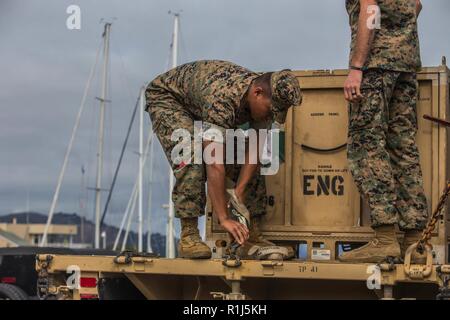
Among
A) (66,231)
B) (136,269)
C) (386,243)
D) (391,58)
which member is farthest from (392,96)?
(66,231)

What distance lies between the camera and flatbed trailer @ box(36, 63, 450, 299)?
5898mm

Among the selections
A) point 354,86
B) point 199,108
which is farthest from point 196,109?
point 354,86

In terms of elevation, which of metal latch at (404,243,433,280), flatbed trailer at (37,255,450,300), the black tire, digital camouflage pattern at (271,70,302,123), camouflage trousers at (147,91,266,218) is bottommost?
the black tire

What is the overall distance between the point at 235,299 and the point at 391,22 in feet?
6.70

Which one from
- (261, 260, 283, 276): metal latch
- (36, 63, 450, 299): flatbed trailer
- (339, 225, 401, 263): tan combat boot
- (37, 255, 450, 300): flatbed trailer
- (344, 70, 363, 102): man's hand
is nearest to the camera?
(37, 255, 450, 300): flatbed trailer

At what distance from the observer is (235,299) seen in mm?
5695

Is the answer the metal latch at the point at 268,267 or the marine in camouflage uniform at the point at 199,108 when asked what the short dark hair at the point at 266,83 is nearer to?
the marine in camouflage uniform at the point at 199,108

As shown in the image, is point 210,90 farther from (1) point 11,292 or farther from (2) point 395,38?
(1) point 11,292

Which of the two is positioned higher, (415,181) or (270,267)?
(415,181)

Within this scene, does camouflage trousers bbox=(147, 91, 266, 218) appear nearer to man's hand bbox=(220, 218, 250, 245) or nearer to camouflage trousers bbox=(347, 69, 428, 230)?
man's hand bbox=(220, 218, 250, 245)

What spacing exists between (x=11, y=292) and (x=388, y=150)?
6666mm

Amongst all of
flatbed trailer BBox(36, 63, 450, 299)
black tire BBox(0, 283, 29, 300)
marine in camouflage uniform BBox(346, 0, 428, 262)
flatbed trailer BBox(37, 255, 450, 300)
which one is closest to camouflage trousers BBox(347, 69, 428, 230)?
marine in camouflage uniform BBox(346, 0, 428, 262)

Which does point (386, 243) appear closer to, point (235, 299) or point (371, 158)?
point (371, 158)

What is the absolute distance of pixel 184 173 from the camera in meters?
6.45
